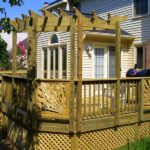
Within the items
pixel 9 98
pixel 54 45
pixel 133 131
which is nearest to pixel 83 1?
pixel 54 45

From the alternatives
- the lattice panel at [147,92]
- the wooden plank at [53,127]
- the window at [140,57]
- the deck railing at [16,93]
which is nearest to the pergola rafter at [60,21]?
the deck railing at [16,93]

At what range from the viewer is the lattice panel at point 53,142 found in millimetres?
8102

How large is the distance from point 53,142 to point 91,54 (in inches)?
301

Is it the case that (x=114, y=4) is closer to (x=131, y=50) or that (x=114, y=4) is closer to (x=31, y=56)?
(x=131, y=50)

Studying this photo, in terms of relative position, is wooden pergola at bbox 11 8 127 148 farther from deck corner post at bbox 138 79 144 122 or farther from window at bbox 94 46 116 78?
window at bbox 94 46 116 78

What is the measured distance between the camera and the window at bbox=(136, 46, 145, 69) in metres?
15.6

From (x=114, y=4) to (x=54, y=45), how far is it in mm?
3867

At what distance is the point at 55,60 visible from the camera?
55.9 feet

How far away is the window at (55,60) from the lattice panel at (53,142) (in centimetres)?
817

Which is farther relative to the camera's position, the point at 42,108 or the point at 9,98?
the point at 9,98

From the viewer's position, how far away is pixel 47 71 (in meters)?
17.6

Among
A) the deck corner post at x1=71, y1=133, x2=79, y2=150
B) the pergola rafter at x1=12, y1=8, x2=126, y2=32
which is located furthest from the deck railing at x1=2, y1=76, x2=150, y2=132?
the pergola rafter at x1=12, y1=8, x2=126, y2=32

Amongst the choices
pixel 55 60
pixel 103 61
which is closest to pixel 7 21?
pixel 103 61

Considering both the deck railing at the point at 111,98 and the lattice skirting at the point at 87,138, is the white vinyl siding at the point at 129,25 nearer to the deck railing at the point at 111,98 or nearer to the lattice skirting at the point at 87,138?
the deck railing at the point at 111,98
